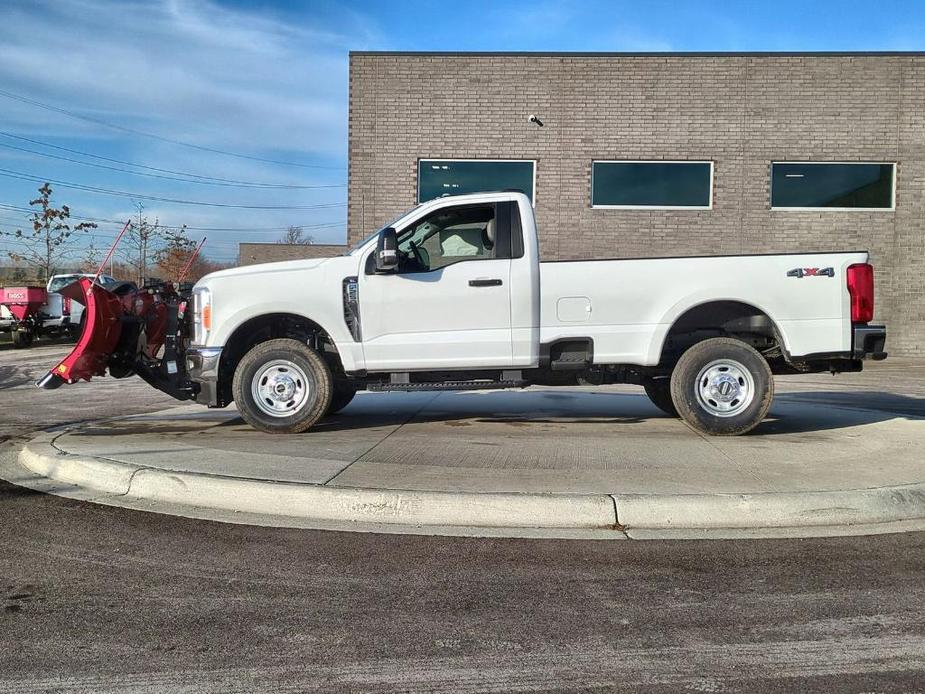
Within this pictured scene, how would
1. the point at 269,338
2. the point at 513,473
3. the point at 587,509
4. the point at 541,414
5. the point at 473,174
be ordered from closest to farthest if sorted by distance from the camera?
the point at 587,509, the point at 513,473, the point at 269,338, the point at 541,414, the point at 473,174

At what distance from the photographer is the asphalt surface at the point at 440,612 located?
282cm

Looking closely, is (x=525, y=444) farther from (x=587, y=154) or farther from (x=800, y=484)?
(x=587, y=154)

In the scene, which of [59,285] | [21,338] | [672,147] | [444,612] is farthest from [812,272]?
[21,338]

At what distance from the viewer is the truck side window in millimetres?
7039

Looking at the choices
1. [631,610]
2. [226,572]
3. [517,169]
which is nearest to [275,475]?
[226,572]

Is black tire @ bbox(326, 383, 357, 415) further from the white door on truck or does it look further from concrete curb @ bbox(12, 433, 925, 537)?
concrete curb @ bbox(12, 433, 925, 537)

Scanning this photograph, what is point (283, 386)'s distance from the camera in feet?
23.1

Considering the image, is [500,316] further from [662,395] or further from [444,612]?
[444,612]

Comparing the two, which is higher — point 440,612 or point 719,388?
point 719,388

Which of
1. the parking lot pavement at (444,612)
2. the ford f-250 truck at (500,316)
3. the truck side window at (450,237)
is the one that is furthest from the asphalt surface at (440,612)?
the truck side window at (450,237)

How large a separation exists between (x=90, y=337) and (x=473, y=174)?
1165 cm

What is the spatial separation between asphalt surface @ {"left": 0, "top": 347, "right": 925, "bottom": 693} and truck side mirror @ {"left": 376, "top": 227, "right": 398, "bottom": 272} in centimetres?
282

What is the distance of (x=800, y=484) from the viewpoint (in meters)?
5.11

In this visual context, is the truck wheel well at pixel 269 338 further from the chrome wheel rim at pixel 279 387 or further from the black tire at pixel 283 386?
the chrome wheel rim at pixel 279 387
